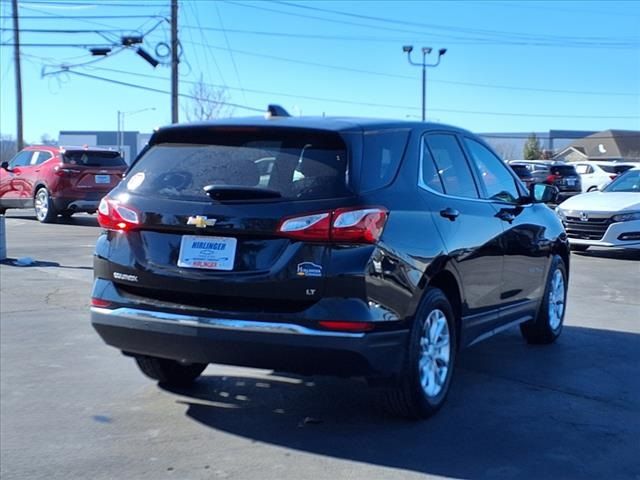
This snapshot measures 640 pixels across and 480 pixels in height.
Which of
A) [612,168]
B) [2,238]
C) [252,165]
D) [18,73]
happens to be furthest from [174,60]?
[252,165]

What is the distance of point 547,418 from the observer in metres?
5.18

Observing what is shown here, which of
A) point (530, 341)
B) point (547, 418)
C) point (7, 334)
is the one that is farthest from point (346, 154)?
point (7, 334)

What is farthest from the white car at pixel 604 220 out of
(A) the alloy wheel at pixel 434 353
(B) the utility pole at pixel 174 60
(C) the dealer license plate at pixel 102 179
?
(B) the utility pole at pixel 174 60

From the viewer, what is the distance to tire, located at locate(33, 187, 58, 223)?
18656mm

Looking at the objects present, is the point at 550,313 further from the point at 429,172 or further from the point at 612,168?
the point at 612,168

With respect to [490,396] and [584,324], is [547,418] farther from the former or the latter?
[584,324]

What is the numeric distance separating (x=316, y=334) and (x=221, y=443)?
92 cm

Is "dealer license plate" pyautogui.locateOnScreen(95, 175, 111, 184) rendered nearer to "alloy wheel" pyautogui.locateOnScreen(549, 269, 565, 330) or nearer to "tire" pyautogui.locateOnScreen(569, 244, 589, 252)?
"tire" pyautogui.locateOnScreen(569, 244, 589, 252)

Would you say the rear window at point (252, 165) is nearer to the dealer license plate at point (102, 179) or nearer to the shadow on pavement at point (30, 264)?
the shadow on pavement at point (30, 264)

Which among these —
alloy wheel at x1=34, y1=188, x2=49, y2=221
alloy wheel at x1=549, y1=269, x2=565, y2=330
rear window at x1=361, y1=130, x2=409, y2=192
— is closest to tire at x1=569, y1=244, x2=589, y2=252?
alloy wheel at x1=549, y1=269, x2=565, y2=330

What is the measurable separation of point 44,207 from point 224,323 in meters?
15.5

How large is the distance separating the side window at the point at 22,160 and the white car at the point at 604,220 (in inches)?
486

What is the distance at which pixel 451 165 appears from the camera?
222 inches

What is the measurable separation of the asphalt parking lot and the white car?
250 inches
